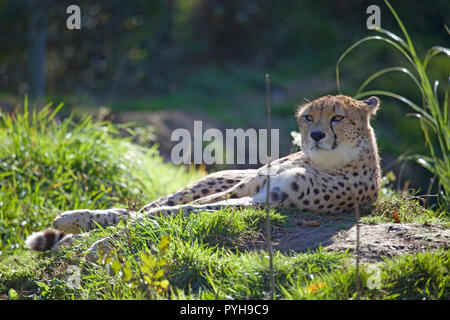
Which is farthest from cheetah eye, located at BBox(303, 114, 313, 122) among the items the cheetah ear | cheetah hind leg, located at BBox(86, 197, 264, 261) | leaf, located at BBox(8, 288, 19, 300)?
leaf, located at BBox(8, 288, 19, 300)

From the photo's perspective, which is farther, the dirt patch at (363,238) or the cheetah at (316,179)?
the cheetah at (316,179)

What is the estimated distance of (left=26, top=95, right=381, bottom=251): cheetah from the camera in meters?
3.79

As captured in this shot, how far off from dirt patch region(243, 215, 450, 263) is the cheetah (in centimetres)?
→ 25

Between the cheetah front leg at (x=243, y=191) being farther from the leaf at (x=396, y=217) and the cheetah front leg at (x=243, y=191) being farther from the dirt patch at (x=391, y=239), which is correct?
the leaf at (x=396, y=217)

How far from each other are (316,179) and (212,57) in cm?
945

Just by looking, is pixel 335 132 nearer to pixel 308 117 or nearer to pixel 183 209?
pixel 308 117

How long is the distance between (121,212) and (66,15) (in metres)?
6.97

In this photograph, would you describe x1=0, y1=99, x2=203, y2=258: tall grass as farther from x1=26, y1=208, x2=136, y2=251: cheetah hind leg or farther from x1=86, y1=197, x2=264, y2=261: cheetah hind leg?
x1=86, y1=197, x2=264, y2=261: cheetah hind leg

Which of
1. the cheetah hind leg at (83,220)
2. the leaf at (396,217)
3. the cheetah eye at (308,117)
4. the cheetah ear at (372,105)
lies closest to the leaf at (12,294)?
the cheetah hind leg at (83,220)

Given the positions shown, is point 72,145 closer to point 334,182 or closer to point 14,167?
point 14,167

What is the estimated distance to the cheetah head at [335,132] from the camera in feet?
12.5

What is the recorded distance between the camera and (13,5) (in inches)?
381
